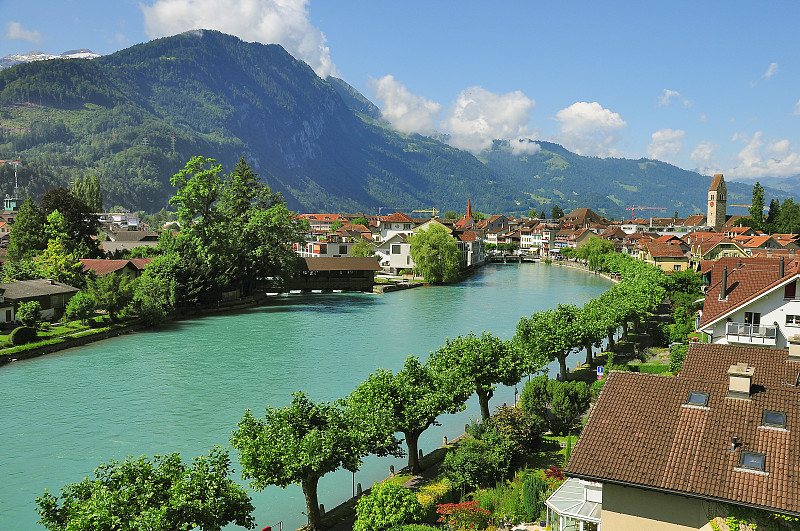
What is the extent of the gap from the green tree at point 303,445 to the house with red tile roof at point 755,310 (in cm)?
1373

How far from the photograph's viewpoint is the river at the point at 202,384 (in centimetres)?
1741

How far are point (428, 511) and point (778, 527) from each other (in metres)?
6.66

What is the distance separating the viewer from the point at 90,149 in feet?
641

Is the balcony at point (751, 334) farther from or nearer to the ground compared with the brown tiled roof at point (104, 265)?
nearer to the ground

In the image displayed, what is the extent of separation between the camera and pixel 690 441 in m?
8.80

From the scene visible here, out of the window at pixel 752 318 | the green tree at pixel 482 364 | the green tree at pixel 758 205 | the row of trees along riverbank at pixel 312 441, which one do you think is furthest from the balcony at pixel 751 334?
the green tree at pixel 758 205

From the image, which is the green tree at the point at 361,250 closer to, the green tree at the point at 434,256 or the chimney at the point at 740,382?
the green tree at the point at 434,256

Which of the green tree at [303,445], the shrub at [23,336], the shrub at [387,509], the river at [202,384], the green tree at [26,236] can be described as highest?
the green tree at [26,236]

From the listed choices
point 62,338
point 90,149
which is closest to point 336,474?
point 62,338

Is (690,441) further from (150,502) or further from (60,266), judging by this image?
(60,266)

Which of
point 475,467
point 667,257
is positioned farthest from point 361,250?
point 475,467

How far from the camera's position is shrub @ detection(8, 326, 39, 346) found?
31.5m

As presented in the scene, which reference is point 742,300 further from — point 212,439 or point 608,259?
point 608,259

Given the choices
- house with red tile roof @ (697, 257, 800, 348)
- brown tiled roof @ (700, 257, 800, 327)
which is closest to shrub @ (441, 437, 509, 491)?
house with red tile roof @ (697, 257, 800, 348)
